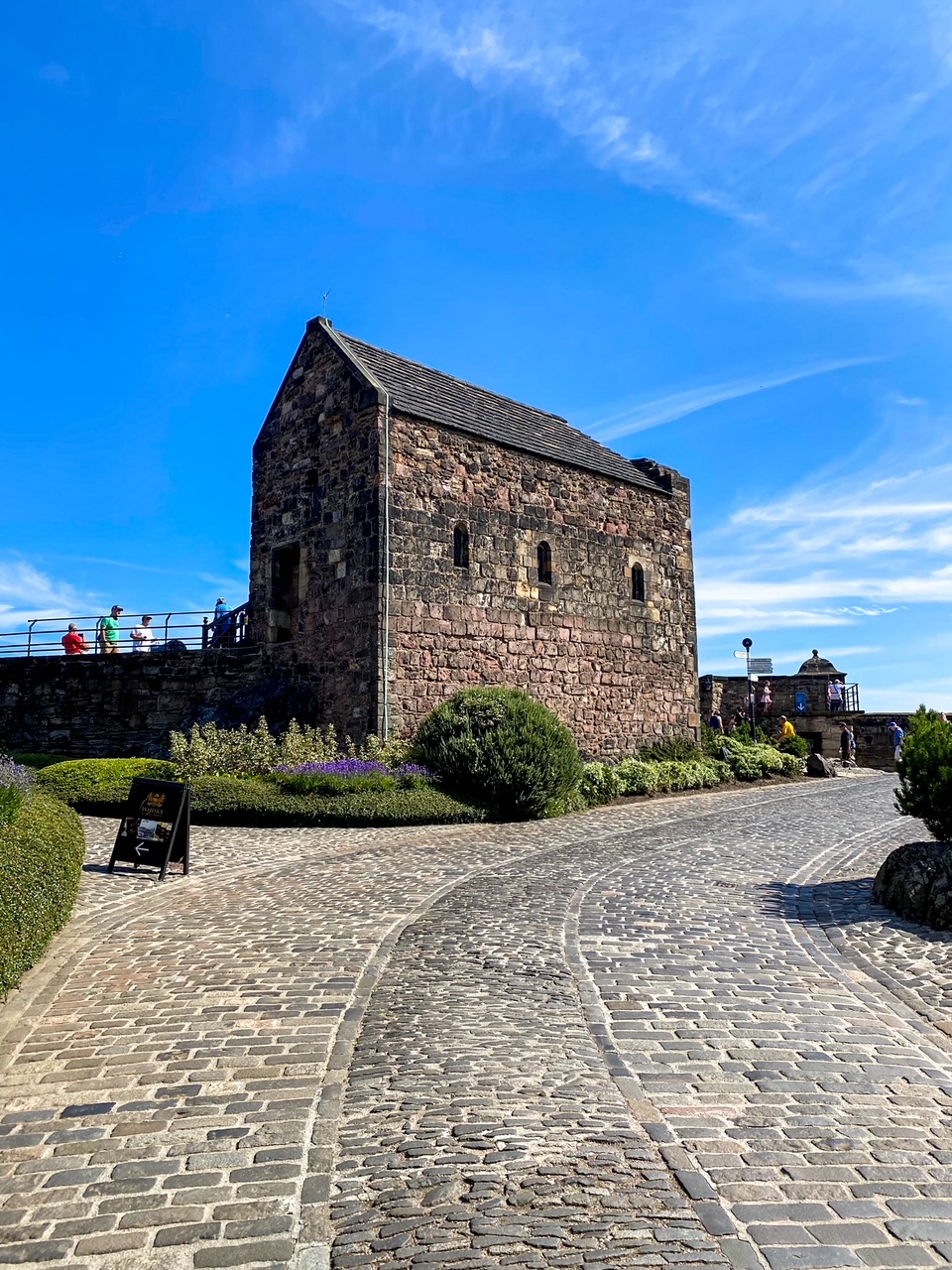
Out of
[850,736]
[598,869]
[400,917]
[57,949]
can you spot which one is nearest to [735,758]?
[850,736]

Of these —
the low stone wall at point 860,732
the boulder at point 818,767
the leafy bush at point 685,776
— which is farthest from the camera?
the low stone wall at point 860,732

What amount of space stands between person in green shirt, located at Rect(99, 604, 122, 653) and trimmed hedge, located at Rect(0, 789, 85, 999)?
44.6ft

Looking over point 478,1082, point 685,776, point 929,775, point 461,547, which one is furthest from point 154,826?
point 685,776

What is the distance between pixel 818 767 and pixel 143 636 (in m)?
18.7

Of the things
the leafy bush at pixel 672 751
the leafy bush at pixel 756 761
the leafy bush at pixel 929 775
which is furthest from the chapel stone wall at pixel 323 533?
the leafy bush at pixel 756 761

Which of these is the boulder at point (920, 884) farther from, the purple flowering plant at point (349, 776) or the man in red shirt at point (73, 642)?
the man in red shirt at point (73, 642)

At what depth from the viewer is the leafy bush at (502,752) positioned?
15.8 metres

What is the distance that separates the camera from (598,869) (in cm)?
1108

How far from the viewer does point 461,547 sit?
19656mm

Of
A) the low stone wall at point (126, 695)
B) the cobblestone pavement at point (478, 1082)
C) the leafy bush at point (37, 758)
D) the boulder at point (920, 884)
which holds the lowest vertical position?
the cobblestone pavement at point (478, 1082)

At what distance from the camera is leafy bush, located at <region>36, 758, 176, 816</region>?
48.1 feet

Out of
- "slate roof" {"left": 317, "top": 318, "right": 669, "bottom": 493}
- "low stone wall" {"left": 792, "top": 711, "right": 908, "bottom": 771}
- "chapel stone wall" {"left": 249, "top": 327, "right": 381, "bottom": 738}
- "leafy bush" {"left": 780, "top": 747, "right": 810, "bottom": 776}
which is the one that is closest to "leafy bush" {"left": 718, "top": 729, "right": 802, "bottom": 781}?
"leafy bush" {"left": 780, "top": 747, "right": 810, "bottom": 776}

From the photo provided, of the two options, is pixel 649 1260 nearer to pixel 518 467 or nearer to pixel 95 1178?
pixel 95 1178

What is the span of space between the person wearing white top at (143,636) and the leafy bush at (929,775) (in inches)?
693
